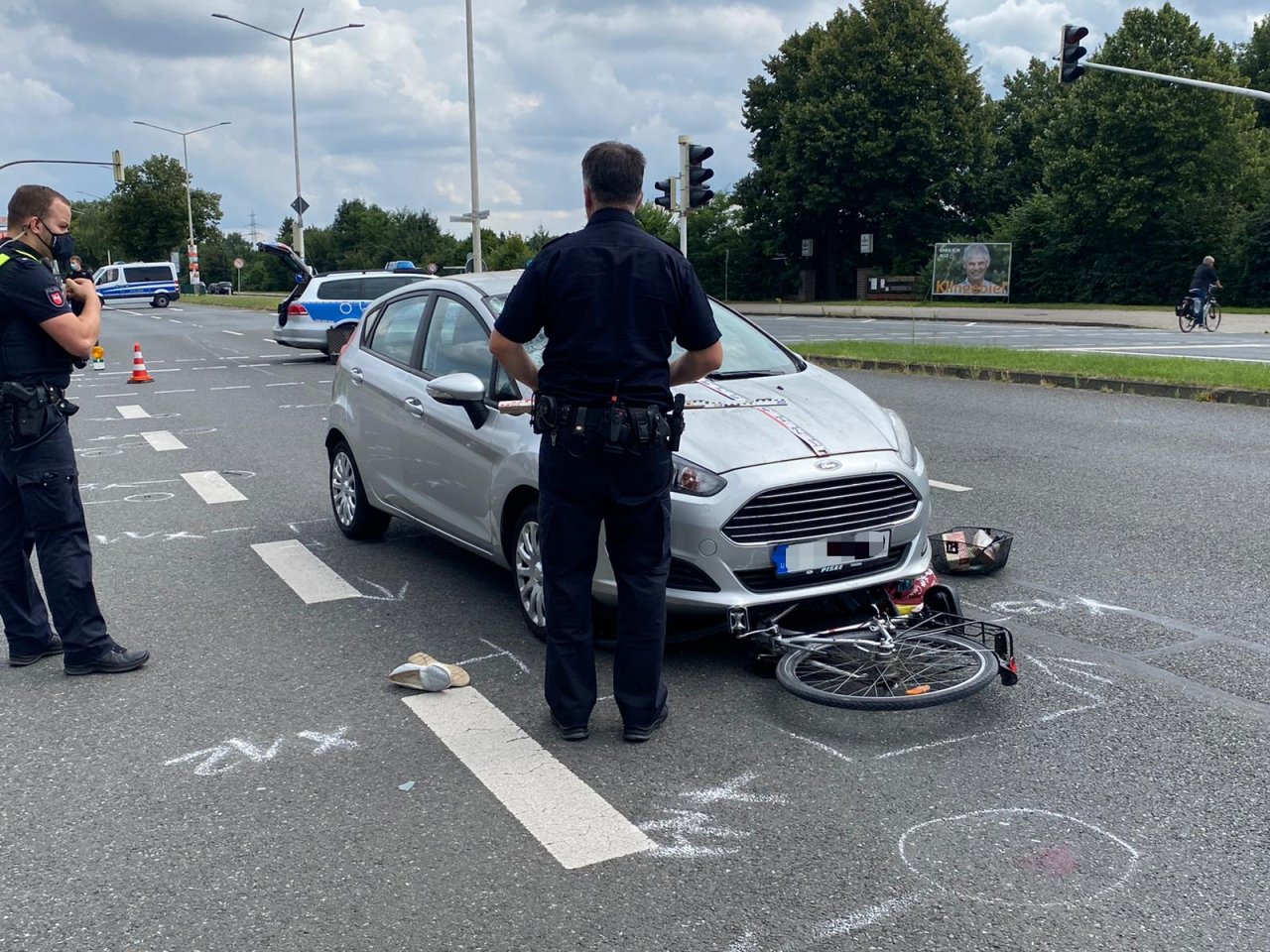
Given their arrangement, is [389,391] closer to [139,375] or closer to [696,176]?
[696,176]

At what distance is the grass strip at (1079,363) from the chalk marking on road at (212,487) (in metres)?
10.3

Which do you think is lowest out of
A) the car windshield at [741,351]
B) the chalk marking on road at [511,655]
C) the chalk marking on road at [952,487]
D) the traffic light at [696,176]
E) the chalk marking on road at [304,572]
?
the chalk marking on road at [304,572]

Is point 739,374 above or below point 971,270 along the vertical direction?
below

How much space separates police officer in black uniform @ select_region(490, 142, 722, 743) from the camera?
4141mm

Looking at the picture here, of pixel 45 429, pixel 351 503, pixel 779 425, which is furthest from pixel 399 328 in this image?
pixel 779 425

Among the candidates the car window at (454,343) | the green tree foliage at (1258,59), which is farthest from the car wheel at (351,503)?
the green tree foliage at (1258,59)

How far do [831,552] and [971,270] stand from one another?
41.3 m

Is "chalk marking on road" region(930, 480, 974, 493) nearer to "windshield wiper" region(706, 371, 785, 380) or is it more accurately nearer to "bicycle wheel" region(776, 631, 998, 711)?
"windshield wiper" region(706, 371, 785, 380)

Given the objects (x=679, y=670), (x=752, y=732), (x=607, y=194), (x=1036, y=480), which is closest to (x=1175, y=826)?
(x=752, y=732)

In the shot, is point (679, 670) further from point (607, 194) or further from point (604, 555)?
point (607, 194)

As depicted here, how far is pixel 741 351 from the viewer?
21.0ft

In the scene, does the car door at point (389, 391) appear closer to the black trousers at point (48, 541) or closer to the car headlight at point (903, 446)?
the black trousers at point (48, 541)

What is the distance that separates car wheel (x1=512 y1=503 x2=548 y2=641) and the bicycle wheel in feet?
3.84

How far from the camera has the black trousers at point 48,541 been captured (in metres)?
4.98
